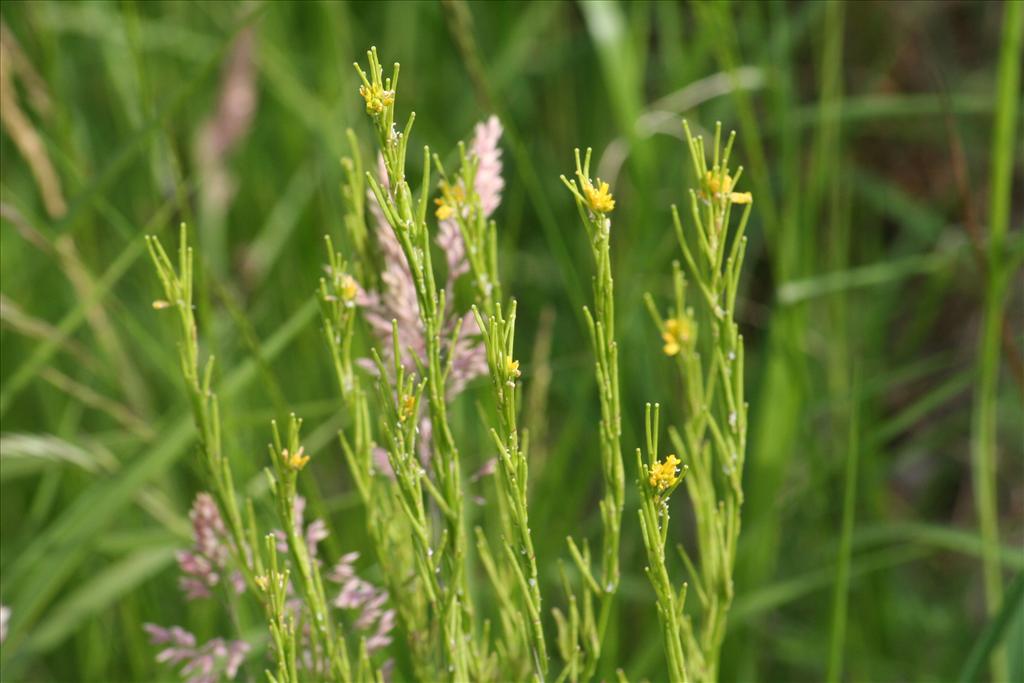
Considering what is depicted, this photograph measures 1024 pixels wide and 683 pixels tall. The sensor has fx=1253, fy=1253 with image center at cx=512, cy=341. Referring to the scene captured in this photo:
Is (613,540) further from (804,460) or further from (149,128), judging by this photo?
(804,460)

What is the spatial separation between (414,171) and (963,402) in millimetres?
1285

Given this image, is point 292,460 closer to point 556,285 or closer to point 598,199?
point 598,199

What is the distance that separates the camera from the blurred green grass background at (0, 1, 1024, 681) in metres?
1.52

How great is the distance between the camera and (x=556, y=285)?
246 centimetres

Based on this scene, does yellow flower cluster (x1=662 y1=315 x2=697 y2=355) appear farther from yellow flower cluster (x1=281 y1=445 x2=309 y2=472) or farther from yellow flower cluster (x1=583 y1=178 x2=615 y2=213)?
yellow flower cluster (x1=281 y1=445 x2=309 y2=472)

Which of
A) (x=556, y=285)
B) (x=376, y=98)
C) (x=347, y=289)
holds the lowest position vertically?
(x=556, y=285)

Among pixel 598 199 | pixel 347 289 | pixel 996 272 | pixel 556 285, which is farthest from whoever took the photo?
pixel 556 285

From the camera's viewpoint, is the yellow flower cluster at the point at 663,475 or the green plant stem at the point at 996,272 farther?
the green plant stem at the point at 996,272

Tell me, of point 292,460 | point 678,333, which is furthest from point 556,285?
point 292,460

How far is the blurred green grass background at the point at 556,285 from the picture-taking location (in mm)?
1522

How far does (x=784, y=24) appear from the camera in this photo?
6.13 ft

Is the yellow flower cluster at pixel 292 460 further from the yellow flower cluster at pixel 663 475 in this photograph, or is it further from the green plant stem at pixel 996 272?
the green plant stem at pixel 996 272

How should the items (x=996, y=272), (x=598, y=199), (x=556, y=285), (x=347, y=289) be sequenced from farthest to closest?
1. (x=556, y=285)
2. (x=996, y=272)
3. (x=347, y=289)
4. (x=598, y=199)

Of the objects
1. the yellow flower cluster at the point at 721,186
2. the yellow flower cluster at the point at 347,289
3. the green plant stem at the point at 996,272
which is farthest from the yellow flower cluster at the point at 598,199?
the green plant stem at the point at 996,272
